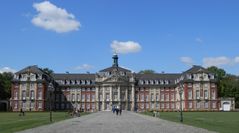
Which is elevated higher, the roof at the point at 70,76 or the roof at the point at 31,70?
the roof at the point at 31,70

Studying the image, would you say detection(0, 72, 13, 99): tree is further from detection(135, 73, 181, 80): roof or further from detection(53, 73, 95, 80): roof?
detection(135, 73, 181, 80): roof

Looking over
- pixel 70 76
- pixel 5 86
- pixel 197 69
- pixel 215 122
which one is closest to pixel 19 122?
pixel 215 122

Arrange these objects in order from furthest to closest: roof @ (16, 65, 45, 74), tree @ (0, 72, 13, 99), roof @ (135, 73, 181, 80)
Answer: roof @ (135, 73, 181, 80) → tree @ (0, 72, 13, 99) → roof @ (16, 65, 45, 74)

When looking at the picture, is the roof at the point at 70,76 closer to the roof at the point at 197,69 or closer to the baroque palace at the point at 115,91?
the baroque palace at the point at 115,91

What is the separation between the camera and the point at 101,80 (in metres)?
117

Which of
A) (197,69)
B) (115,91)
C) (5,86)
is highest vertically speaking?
(197,69)

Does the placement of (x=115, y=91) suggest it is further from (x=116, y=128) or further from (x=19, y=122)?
(x=116, y=128)

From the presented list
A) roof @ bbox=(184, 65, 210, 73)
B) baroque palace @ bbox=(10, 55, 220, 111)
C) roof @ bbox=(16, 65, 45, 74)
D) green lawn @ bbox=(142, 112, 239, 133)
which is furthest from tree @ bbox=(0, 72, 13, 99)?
green lawn @ bbox=(142, 112, 239, 133)

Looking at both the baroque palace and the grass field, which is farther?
the baroque palace

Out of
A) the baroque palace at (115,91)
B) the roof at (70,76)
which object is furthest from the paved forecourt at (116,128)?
the roof at (70,76)

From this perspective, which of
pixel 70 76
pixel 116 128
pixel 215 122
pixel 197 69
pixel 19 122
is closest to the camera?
pixel 116 128

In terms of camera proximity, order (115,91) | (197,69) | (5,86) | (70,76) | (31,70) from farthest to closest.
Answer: (70,76) < (115,91) < (5,86) < (197,69) < (31,70)

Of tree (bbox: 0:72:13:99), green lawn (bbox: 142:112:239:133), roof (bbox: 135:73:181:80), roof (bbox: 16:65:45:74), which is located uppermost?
roof (bbox: 16:65:45:74)

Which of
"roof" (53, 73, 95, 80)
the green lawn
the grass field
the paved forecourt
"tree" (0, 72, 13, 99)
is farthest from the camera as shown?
"roof" (53, 73, 95, 80)
